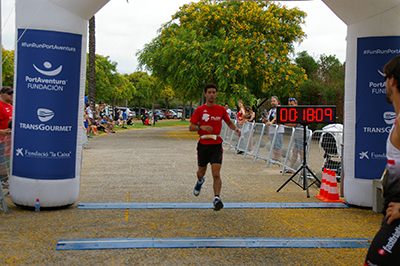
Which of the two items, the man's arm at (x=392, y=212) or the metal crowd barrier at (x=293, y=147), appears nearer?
the man's arm at (x=392, y=212)

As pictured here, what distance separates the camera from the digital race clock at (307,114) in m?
8.09

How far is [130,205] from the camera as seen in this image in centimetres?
685

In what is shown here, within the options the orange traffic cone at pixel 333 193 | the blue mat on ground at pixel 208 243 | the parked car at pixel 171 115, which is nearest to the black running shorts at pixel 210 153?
the blue mat on ground at pixel 208 243

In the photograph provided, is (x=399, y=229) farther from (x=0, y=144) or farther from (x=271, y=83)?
(x=271, y=83)

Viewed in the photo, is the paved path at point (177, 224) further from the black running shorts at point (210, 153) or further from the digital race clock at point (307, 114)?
the digital race clock at point (307, 114)

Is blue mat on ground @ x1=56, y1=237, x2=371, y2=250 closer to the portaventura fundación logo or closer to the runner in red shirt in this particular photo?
the runner in red shirt

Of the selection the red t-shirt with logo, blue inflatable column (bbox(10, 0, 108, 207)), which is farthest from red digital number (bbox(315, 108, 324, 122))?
blue inflatable column (bbox(10, 0, 108, 207))

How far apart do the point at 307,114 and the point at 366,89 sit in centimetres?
152

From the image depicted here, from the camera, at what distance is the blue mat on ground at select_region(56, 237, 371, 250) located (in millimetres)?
4855

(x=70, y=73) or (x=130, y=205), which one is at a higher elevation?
(x=70, y=73)

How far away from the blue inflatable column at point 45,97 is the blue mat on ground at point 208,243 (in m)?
1.62

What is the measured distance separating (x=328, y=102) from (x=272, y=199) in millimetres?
19694

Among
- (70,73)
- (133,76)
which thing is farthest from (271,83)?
(133,76)

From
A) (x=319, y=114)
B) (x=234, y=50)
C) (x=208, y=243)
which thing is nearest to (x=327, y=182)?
(x=319, y=114)
